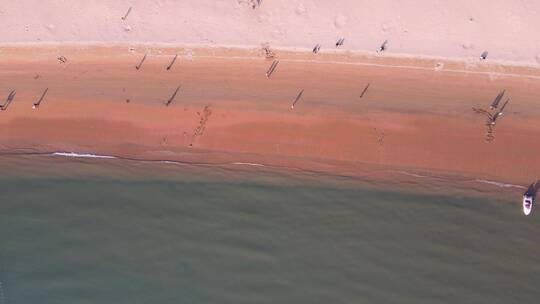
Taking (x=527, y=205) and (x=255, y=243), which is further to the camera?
(x=527, y=205)

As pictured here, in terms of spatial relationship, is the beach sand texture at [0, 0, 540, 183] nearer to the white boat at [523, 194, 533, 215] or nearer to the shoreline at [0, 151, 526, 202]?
the shoreline at [0, 151, 526, 202]

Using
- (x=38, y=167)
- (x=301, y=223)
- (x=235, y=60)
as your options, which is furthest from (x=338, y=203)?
(x=38, y=167)

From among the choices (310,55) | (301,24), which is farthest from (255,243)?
(301,24)

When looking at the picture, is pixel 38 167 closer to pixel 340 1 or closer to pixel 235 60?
pixel 235 60

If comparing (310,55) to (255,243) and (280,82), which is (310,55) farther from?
(255,243)

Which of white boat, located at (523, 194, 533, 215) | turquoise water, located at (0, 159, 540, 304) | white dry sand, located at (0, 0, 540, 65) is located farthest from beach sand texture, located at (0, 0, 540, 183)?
turquoise water, located at (0, 159, 540, 304)
